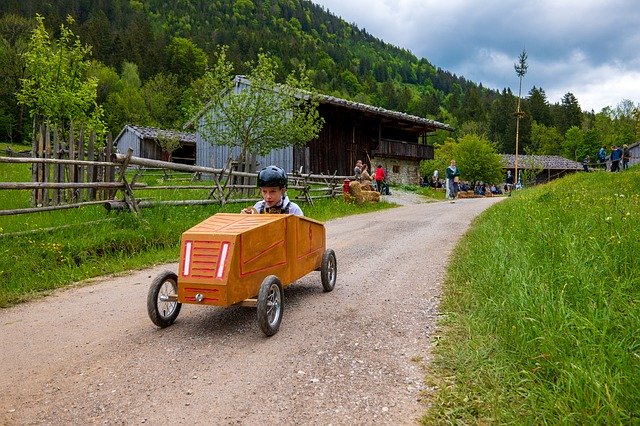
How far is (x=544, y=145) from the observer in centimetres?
8906

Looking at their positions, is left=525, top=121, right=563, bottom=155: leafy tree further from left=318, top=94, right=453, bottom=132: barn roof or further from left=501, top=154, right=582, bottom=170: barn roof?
left=318, top=94, right=453, bottom=132: barn roof

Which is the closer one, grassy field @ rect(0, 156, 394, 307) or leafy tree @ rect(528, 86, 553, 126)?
grassy field @ rect(0, 156, 394, 307)

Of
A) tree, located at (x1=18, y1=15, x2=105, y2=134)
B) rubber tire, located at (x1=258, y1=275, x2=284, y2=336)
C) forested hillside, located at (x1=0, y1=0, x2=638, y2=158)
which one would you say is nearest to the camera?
rubber tire, located at (x1=258, y1=275, x2=284, y2=336)

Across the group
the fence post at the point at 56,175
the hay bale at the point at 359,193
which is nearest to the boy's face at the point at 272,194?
the fence post at the point at 56,175

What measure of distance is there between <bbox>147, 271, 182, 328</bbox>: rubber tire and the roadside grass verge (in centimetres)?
245

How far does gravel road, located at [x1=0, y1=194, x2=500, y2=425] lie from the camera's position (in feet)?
9.44

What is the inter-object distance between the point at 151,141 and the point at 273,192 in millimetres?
39062

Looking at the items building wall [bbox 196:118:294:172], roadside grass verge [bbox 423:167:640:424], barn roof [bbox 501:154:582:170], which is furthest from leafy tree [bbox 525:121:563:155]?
roadside grass verge [bbox 423:167:640:424]

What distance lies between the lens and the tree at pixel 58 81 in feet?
53.8

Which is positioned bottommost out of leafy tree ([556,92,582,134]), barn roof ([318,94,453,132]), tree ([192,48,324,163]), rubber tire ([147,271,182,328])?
rubber tire ([147,271,182,328])

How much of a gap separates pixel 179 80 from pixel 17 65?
Answer: 2414 cm

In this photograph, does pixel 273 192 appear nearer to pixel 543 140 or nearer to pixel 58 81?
pixel 58 81

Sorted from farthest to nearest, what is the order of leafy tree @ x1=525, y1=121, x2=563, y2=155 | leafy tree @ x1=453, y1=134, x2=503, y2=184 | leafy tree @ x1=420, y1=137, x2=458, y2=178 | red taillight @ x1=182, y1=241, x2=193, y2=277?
1. leafy tree @ x1=525, y1=121, x2=563, y2=155
2. leafy tree @ x1=420, y1=137, x2=458, y2=178
3. leafy tree @ x1=453, y1=134, x2=503, y2=184
4. red taillight @ x1=182, y1=241, x2=193, y2=277

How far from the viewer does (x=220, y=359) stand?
3.65 meters
